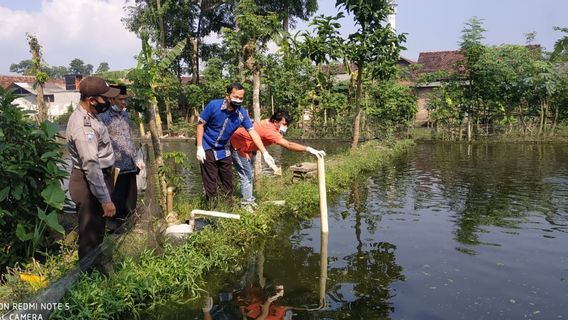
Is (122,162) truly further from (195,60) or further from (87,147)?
(195,60)

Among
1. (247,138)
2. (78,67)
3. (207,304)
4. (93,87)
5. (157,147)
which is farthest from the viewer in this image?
(78,67)

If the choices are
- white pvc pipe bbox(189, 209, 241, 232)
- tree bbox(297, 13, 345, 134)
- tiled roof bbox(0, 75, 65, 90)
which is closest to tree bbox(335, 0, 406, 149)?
tree bbox(297, 13, 345, 134)

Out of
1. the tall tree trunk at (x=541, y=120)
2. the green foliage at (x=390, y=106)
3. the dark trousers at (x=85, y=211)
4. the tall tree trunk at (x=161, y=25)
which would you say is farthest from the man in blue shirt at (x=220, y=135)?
the tall tree trunk at (x=161, y=25)

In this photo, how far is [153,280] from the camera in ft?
15.3

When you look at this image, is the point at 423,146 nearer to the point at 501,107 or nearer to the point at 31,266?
the point at 501,107

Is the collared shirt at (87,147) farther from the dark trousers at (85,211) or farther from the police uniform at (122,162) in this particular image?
the police uniform at (122,162)

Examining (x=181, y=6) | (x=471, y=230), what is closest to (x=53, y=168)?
(x=471, y=230)

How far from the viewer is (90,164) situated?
4094mm

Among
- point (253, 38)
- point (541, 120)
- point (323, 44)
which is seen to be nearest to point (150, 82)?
point (253, 38)

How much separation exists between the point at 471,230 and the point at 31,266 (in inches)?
246

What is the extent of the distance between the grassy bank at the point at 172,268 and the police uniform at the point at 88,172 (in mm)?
422

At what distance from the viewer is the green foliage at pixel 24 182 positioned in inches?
184

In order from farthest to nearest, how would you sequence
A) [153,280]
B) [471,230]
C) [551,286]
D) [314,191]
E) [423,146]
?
1. [423,146]
2. [314,191]
3. [471,230]
4. [551,286]
5. [153,280]

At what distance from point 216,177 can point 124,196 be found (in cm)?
166
